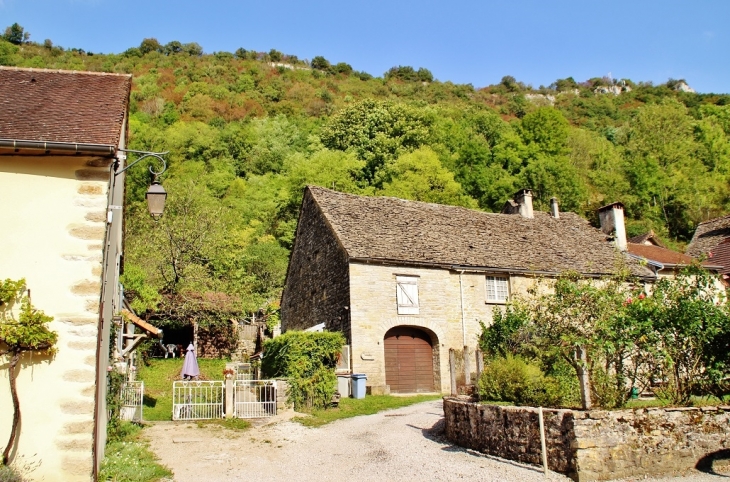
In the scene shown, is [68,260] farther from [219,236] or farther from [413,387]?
[219,236]

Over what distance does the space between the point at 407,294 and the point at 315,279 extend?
187 inches

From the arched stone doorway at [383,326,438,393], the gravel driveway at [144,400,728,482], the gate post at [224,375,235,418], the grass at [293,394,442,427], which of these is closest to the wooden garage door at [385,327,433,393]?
the arched stone doorway at [383,326,438,393]

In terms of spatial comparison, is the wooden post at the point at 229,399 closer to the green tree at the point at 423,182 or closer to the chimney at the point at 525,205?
the chimney at the point at 525,205

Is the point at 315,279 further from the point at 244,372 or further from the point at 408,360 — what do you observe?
the point at 408,360

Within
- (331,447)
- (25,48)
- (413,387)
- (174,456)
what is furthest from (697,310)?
(25,48)

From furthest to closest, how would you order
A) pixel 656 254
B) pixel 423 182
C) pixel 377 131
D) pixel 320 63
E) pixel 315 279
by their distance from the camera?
pixel 320 63, pixel 377 131, pixel 423 182, pixel 656 254, pixel 315 279

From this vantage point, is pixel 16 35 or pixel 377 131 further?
pixel 16 35

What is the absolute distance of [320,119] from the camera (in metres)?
75.9

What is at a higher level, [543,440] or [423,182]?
[423,182]

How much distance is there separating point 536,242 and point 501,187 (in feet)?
68.9

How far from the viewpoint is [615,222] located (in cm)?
3014

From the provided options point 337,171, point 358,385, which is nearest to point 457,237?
point 358,385

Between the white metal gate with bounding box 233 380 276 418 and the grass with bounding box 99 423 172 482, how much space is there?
382cm

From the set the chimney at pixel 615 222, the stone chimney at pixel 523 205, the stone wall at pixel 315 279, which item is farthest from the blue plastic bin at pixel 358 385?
the chimney at pixel 615 222
